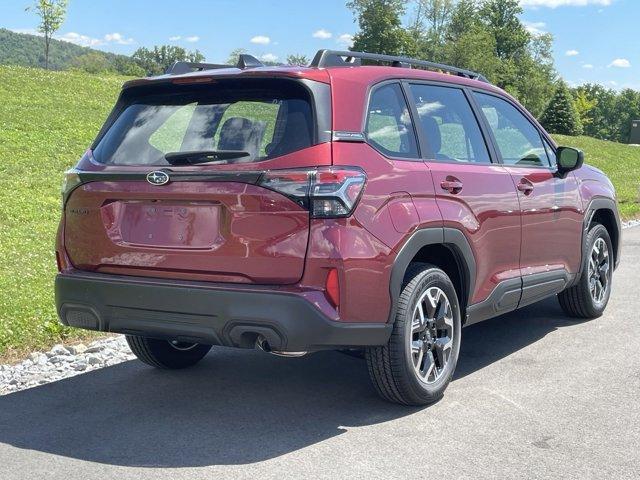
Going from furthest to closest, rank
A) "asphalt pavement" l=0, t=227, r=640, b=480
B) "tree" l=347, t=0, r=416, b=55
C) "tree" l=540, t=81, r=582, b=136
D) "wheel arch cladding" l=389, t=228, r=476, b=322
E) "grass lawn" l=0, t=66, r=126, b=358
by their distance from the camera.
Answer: "tree" l=347, t=0, r=416, b=55, "tree" l=540, t=81, r=582, b=136, "grass lawn" l=0, t=66, r=126, b=358, "wheel arch cladding" l=389, t=228, r=476, b=322, "asphalt pavement" l=0, t=227, r=640, b=480

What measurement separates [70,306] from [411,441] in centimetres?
192

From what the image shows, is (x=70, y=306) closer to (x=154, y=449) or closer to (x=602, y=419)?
(x=154, y=449)

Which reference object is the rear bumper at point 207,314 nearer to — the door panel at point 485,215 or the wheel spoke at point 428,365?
the wheel spoke at point 428,365

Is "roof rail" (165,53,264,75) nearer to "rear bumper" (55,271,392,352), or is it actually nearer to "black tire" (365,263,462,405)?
"rear bumper" (55,271,392,352)

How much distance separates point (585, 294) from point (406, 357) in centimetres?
288

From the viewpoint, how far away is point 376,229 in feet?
13.8

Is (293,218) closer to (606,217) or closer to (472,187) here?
(472,187)

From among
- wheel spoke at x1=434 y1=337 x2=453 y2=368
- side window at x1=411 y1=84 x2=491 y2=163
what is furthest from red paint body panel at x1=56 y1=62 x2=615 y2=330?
wheel spoke at x1=434 y1=337 x2=453 y2=368

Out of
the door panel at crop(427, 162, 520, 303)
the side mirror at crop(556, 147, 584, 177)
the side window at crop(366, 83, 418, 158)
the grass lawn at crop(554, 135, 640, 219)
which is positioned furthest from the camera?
the grass lawn at crop(554, 135, 640, 219)

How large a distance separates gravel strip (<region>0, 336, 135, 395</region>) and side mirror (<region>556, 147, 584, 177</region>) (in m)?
3.39

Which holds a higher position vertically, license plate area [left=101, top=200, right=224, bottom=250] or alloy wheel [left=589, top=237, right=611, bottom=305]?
license plate area [left=101, top=200, right=224, bottom=250]

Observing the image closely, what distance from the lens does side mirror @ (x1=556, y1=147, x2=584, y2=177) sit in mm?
6191

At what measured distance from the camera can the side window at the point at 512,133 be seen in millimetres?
5719

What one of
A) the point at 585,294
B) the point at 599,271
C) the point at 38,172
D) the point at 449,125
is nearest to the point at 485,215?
the point at 449,125
